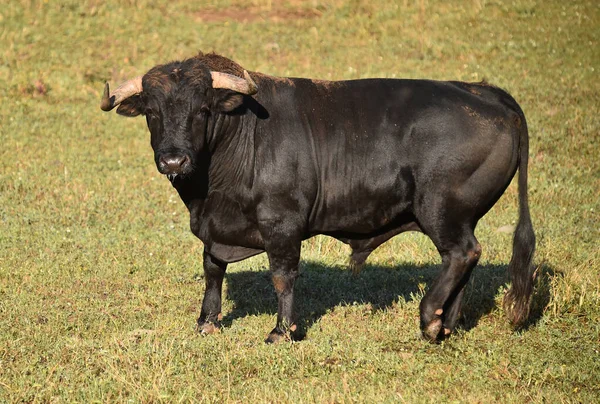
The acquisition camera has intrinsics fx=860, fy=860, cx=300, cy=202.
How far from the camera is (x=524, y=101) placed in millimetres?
16344

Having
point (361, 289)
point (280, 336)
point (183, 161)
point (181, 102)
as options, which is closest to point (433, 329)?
point (280, 336)

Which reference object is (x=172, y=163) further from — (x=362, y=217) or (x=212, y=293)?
(x=362, y=217)

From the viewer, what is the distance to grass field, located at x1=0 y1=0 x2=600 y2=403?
6.66 meters

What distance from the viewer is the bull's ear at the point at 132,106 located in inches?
300

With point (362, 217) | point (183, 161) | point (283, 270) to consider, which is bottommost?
point (283, 270)

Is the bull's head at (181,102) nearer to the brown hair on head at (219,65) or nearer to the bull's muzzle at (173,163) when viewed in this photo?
the bull's muzzle at (173,163)

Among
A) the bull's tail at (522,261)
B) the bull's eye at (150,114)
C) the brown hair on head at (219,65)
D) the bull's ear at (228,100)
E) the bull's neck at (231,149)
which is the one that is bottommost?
the bull's tail at (522,261)

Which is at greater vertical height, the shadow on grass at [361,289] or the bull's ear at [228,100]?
→ the bull's ear at [228,100]

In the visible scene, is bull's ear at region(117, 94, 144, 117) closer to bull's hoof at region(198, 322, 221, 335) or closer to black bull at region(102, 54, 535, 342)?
black bull at region(102, 54, 535, 342)

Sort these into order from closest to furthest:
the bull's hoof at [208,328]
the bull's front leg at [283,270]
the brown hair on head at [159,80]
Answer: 1. the brown hair on head at [159,80]
2. the bull's front leg at [283,270]
3. the bull's hoof at [208,328]

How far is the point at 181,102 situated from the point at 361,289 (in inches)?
123

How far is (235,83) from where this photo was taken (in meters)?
7.32

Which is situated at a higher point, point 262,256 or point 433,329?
point 433,329

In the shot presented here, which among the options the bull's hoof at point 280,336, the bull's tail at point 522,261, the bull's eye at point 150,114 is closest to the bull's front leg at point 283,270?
the bull's hoof at point 280,336
